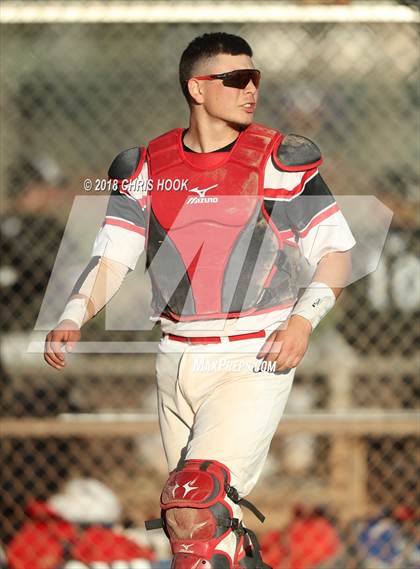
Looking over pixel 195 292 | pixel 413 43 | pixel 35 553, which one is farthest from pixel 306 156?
pixel 35 553

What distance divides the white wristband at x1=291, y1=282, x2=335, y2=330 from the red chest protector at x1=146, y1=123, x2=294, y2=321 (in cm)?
15

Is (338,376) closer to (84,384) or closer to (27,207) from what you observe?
(84,384)

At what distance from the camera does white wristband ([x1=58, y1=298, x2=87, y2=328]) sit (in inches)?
A: 128

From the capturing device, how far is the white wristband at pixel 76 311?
324 centimetres

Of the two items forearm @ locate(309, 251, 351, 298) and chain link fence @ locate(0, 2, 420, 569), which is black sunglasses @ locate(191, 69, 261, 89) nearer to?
forearm @ locate(309, 251, 351, 298)

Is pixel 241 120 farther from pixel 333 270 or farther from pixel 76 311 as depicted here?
pixel 76 311

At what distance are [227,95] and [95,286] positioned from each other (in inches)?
27.7

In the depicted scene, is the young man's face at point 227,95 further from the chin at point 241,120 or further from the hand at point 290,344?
the hand at point 290,344

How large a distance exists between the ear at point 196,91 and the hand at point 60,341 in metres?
0.77

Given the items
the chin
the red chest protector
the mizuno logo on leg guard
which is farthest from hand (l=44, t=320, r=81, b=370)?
the chin

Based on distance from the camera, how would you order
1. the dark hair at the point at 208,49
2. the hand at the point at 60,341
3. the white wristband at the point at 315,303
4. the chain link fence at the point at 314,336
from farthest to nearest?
the chain link fence at the point at 314,336
the dark hair at the point at 208,49
the hand at the point at 60,341
the white wristband at the point at 315,303

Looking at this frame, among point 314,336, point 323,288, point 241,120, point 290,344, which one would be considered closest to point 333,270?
point 323,288

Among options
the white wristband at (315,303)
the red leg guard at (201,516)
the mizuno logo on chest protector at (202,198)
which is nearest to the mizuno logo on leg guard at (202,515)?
the red leg guard at (201,516)
